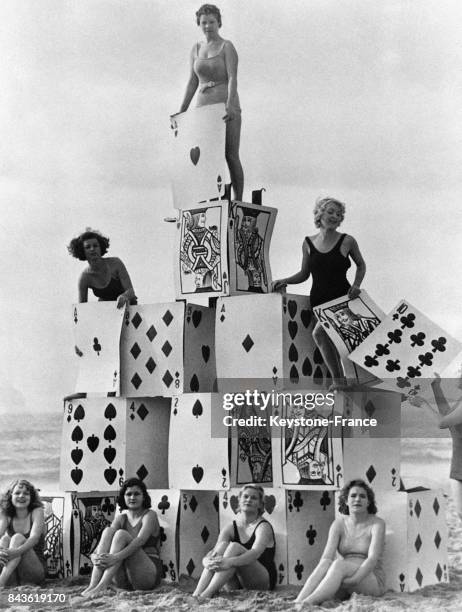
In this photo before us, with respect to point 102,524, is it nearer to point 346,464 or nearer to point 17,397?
point 346,464

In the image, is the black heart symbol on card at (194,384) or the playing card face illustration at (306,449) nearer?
the playing card face illustration at (306,449)

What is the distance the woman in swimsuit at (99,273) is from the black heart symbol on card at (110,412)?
0.68m

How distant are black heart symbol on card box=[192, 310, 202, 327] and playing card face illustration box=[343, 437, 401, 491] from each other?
1153 millimetres

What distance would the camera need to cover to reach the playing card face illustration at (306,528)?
517 centimetres

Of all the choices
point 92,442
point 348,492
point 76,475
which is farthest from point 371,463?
point 76,475

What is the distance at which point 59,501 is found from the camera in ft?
18.9

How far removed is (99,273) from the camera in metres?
6.00

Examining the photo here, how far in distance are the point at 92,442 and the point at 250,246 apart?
Result: 59.3 inches

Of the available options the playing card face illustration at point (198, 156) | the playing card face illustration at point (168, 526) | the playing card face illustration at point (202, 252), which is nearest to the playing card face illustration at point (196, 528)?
the playing card face illustration at point (168, 526)

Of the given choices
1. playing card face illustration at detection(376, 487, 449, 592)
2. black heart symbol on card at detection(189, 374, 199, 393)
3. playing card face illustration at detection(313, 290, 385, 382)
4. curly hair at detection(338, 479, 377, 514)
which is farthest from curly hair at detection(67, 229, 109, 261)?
playing card face illustration at detection(376, 487, 449, 592)

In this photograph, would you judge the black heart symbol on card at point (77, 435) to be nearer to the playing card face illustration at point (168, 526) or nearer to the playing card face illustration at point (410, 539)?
the playing card face illustration at point (168, 526)

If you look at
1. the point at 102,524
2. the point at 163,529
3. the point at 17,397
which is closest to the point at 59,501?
the point at 102,524

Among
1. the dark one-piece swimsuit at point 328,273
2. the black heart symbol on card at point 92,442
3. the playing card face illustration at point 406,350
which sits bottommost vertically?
the black heart symbol on card at point 92,442

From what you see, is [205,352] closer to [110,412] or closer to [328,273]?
[110,412]
